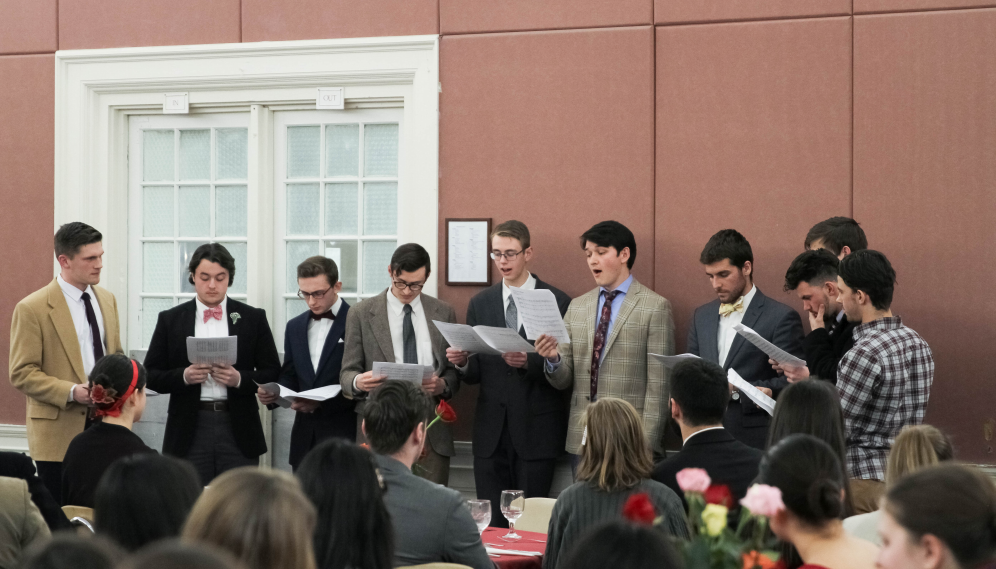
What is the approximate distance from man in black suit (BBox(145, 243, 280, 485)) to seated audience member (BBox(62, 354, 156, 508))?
1.22 m

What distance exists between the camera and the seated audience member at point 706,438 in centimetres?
305

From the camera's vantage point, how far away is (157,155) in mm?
6027

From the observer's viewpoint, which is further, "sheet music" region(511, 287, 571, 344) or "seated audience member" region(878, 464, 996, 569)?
"sheet music" region(511, 287, 571, 344)

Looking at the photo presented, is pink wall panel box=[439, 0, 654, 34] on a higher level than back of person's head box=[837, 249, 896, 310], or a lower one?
higher

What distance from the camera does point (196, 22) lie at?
571cm

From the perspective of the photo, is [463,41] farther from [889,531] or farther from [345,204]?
[889,531]

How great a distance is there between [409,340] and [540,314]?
0.84 metres

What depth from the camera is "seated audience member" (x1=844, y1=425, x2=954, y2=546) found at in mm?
2707

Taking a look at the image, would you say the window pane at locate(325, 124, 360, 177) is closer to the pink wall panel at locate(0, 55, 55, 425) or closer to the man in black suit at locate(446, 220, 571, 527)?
the man in black suit at locate(446, 220, 571, 527)

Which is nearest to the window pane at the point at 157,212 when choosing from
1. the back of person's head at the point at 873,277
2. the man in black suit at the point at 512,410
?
the man in black suit at the point at 512,410

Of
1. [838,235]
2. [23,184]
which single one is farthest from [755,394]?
[23,184]

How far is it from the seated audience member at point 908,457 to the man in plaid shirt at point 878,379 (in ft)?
2.48

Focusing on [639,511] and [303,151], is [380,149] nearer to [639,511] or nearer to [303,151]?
[303,151]

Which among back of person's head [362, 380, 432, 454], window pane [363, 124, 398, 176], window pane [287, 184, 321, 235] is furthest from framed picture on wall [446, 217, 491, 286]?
back of person's head [362, 380, 432, 454]
